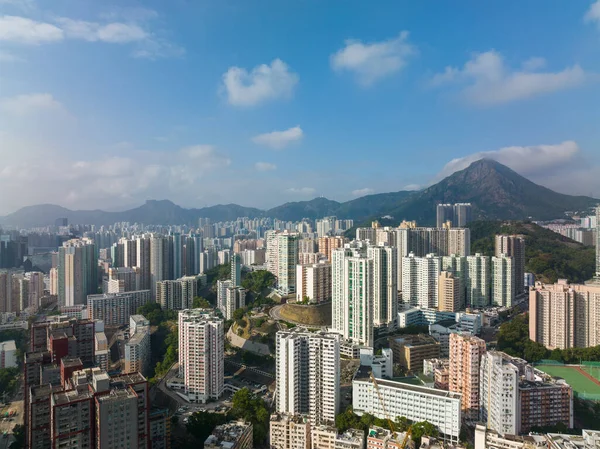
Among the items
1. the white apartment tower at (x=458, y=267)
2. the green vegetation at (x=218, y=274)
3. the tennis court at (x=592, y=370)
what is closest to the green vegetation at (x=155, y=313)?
the green vegetation at (x=218, y=274)

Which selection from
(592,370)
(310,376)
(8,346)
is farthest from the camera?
(8,346)

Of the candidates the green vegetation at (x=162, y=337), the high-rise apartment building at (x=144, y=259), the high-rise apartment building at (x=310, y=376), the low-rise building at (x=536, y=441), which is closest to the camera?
the low-rise building at (x=536, y=441)

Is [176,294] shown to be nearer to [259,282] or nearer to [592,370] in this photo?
[259,282]

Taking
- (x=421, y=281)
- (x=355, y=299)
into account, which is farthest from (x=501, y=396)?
(x=421, y=281)

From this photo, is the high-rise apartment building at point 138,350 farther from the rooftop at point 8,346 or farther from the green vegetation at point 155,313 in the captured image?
the rooftop at point 8,346

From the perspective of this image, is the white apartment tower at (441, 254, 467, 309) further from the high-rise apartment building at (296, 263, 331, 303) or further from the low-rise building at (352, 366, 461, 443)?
the low-rise building at (352, 366, 461, 443)

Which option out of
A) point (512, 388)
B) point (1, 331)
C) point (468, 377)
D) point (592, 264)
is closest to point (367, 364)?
point (468, 377)

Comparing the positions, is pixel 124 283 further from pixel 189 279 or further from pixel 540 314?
pixel 540 314
